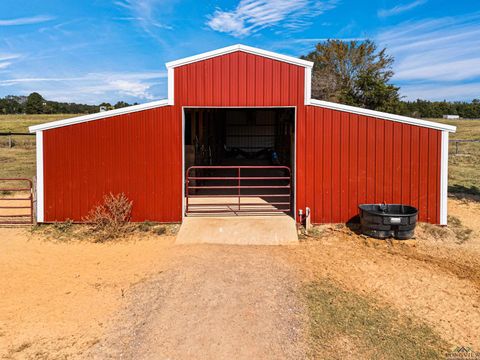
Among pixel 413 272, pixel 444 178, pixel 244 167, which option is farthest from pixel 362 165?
pixel 413 272

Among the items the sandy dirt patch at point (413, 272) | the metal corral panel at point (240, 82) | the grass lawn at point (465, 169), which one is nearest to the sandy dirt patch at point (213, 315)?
the sandy dirt patch at point (413, 272)

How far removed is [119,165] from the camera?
8484 millimetres

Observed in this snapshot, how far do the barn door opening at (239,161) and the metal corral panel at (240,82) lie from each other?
138 cm

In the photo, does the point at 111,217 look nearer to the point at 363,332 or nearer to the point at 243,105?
the point at 243,105

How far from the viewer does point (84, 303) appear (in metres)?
4.93

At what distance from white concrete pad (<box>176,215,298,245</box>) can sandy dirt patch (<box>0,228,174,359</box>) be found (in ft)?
1.63

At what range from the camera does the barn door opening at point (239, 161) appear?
9.12 m

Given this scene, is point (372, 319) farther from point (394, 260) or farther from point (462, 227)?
point (462, 227)

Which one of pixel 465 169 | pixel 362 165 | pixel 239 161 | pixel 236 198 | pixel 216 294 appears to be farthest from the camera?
pixel 239 161

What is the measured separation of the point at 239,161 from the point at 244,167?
10800 mm

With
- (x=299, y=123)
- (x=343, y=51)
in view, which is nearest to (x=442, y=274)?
(x=299, y=123)

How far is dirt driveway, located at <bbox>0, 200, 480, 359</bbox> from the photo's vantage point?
3.94m

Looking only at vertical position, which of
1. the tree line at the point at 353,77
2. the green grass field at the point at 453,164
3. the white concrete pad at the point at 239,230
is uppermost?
the tree line at the point at 353,77

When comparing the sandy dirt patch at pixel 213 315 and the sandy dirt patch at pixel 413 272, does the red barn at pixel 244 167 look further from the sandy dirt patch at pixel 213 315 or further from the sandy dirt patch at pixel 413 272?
the sandy dirt patch at pixel 213 315
